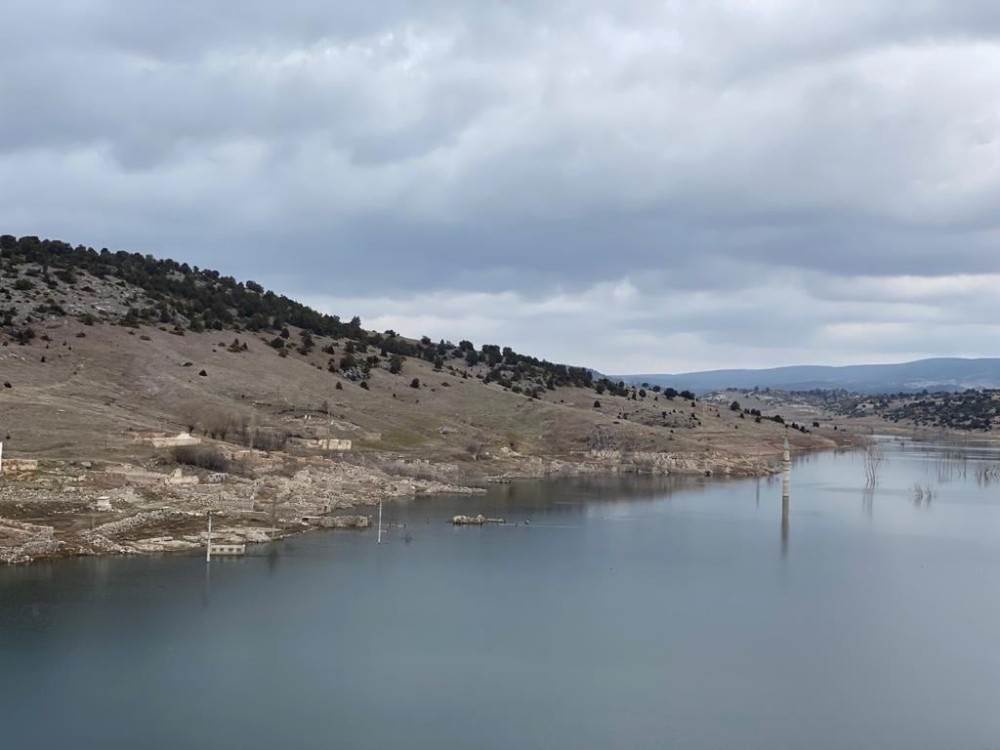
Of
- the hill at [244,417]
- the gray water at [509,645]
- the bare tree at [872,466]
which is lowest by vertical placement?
the gray water at [509,645]

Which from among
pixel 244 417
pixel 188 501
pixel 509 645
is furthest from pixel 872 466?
pixel 509 645

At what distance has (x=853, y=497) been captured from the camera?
97.9m

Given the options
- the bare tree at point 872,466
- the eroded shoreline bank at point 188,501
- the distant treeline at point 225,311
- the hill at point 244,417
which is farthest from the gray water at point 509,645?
the distant treeline at point 225,311

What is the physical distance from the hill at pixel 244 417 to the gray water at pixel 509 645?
8.58 meters

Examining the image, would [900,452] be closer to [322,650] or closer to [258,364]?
[258,364]

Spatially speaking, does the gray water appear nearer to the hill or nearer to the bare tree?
the hill

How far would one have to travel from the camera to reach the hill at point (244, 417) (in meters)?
62.6

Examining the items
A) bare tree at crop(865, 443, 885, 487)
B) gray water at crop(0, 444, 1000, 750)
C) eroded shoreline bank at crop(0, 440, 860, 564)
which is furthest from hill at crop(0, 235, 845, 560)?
bare tree at crop(865, 443, 885, 487)

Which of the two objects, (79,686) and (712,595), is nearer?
(79,686)

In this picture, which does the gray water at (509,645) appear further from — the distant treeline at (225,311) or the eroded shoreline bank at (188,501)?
the distant treeline at (225,311)

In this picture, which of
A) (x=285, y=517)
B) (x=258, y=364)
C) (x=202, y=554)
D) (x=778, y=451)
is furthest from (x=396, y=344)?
(x=202, y=554)

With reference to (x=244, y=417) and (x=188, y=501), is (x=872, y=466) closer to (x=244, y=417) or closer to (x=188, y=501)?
(x=244, y=417)

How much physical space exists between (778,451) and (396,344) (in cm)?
6323

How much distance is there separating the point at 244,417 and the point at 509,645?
194ft
